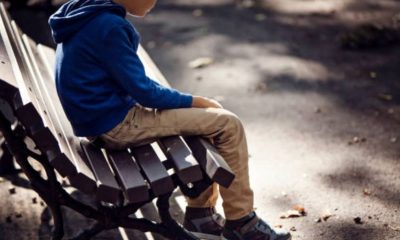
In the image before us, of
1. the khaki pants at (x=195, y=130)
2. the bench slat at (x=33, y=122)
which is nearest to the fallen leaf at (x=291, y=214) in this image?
the khaki pants at (x=195, y=130)

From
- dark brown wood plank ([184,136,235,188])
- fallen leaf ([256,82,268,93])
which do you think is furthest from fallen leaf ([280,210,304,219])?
fallen leaf ([256,82,268,93])

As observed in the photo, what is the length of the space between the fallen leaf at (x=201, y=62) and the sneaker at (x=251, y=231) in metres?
3.33

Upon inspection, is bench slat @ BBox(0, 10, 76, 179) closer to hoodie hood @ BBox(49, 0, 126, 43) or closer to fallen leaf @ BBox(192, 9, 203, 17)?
hoodie hood @ BBox(49, 0, 126, 43)

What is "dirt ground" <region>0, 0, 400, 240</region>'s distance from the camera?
13.6ft

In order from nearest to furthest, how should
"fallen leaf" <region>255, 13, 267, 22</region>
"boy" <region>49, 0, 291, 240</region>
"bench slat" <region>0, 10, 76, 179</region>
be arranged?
"bench slat" <region>0, 10, 76, 179</region> < "boy" <region>49, 0, 291, 240</region> < "fallen leaf" <region>255, 13, 267, 22</region>

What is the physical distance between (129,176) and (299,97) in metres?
3.06

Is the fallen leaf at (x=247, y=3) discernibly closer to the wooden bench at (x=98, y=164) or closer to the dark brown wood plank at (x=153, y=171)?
the wooden bench at (x=98, y=164)

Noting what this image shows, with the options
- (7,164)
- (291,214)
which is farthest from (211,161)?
(7,164)

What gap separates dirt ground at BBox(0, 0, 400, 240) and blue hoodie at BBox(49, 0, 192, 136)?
3.18ft

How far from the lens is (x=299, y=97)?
589 cm

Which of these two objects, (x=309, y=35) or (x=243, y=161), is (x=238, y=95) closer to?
(x=309, y=35)

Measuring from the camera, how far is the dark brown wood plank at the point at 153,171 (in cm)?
307

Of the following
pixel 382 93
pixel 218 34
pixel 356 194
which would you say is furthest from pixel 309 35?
pixel 356 194

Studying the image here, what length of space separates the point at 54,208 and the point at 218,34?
4.52 metres
